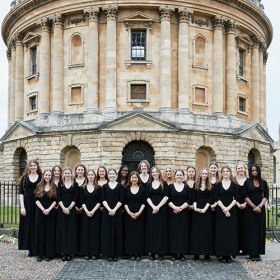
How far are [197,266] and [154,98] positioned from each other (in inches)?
934

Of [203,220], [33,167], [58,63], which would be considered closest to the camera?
[203,220]

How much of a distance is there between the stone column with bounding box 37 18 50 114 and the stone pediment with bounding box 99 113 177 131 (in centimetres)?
628

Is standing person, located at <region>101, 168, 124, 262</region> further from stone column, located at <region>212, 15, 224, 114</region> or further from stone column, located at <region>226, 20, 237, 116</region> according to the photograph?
stone column, located at <region>226, 20, 237, 116</region>

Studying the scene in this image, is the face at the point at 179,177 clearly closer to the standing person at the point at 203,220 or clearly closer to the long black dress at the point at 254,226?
the standing person at the point at 203,220

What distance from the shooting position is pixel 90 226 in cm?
1117

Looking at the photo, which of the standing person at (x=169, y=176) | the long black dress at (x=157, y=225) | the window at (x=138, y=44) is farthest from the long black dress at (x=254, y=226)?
the window at (x=138, y=44)

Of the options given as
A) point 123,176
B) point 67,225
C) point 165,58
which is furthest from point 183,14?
point 67,225

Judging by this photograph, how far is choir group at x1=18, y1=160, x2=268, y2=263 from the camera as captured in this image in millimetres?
10984

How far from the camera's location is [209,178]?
11172 millimetres

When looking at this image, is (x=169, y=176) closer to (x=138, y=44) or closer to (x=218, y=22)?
(x=138, y=44)

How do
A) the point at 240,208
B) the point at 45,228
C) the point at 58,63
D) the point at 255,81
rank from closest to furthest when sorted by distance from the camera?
the point at 45,228 → the point at 240,208 → the point at 58,63 → the point at 255,81

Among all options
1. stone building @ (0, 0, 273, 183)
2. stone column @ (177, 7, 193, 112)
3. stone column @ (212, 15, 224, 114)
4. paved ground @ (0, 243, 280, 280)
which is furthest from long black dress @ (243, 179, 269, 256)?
stone column @ (212, 15, 224, 114)

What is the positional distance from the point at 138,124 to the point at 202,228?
21.1 m

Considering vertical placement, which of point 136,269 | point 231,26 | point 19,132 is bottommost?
point 136,269
